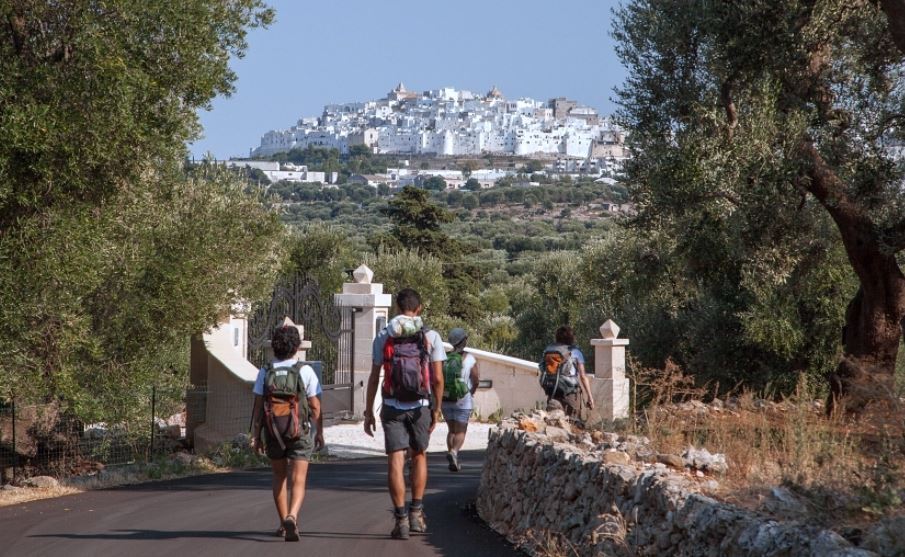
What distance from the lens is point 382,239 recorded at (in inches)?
2115

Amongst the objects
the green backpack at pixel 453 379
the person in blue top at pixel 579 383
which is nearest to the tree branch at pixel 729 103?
the person in blue top at pixel 579 383

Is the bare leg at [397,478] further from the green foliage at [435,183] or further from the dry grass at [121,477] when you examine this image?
the green foliage at [435,183]

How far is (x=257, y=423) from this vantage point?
8.42 meters

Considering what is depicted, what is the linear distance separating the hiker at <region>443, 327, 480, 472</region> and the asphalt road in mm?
571

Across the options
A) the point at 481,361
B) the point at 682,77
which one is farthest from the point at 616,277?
the point at 682,77

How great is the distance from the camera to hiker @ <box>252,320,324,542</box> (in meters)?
8.34

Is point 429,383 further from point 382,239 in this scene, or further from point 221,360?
point 382,239

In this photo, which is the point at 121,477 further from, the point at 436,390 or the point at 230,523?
the point at 436,390

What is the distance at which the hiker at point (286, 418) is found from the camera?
328 inches

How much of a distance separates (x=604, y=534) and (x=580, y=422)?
4723mm

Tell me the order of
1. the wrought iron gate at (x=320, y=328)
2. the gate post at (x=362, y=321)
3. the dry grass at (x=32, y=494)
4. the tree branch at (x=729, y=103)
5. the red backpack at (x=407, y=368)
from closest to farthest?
the red backpack at (x=407, y=368) → the dry grass at (x=32, y=494) → the tree branch at (x=729, y=103) → the gate post at (x=362, y=321) → the wrought iron gate at (x=320, y=328)

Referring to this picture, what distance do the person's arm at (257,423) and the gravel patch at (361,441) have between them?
9.72 meters

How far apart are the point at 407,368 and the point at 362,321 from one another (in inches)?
552

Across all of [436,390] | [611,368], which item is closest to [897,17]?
[436,390]
